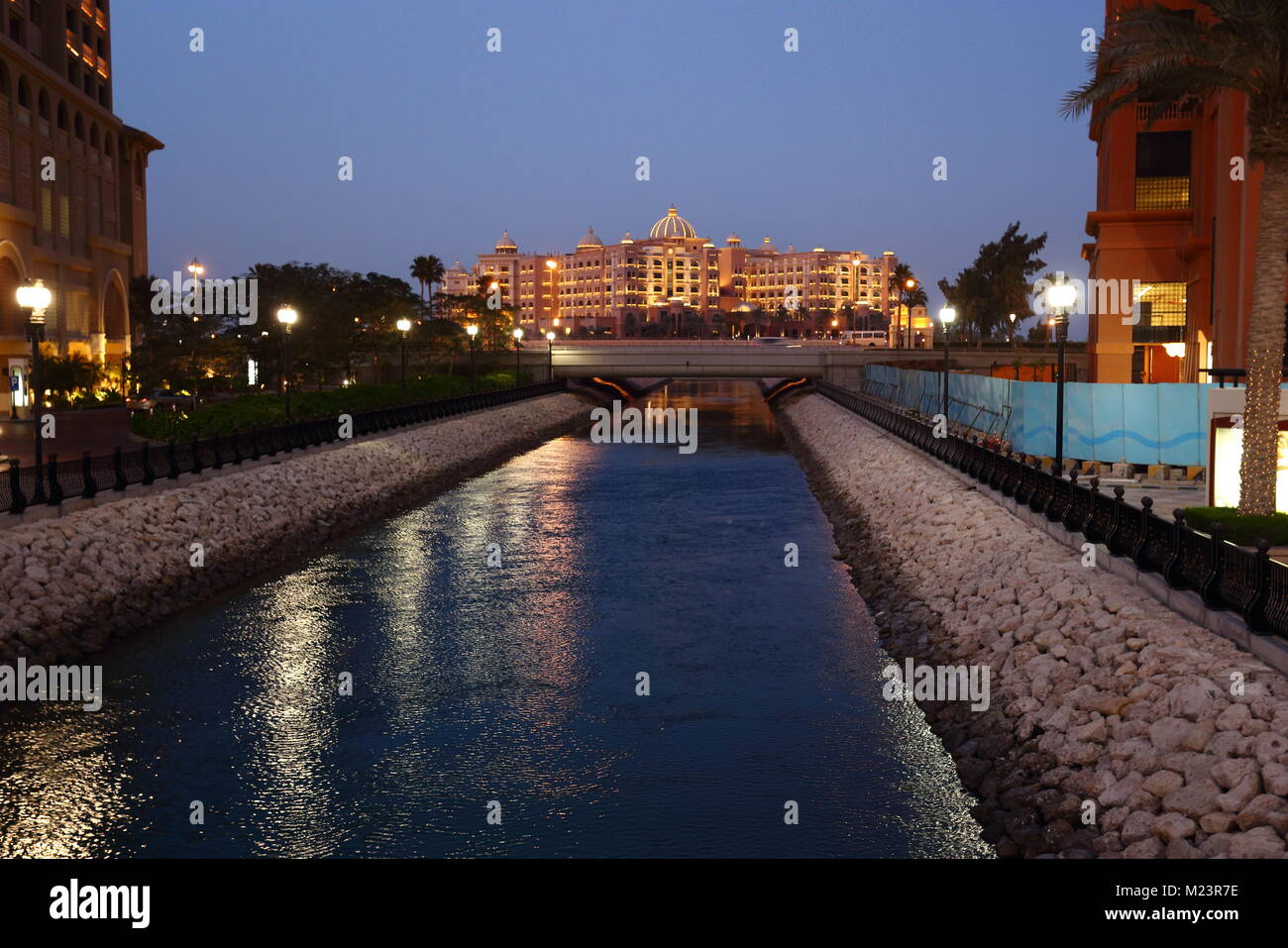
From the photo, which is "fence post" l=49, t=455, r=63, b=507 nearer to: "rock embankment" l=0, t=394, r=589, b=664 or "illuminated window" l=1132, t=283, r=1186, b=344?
"rock embankment" l=0, t=394, r=589, b=664

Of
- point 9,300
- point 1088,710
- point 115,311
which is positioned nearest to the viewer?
point 1088,710

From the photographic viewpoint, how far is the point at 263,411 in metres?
39.3

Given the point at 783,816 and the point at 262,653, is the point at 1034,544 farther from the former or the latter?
the point at 262,653

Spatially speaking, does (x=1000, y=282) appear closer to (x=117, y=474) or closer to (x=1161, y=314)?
(x=1161, y=314)

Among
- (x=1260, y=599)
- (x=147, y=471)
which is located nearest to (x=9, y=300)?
(x=147, y=471)

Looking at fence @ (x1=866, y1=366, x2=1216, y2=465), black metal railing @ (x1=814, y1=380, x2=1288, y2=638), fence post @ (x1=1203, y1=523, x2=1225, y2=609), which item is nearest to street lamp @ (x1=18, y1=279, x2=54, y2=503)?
black metal railing @ (x1=814, y1=380, x2=1288, y2=638)

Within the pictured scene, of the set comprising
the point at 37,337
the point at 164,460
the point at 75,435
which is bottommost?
the point at 164,460

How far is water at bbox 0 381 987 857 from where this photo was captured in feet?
43.7

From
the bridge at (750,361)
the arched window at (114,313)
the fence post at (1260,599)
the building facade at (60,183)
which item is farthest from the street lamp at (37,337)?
the bridge at (750,361)

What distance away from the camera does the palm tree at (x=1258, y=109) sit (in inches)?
798

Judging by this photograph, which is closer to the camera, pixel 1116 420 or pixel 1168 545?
pixel 1168 545

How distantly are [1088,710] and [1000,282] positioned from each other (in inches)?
4173

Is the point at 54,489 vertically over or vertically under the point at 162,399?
under

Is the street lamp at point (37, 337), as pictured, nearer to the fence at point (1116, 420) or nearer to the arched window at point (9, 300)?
the fence at point (1116, 420)
